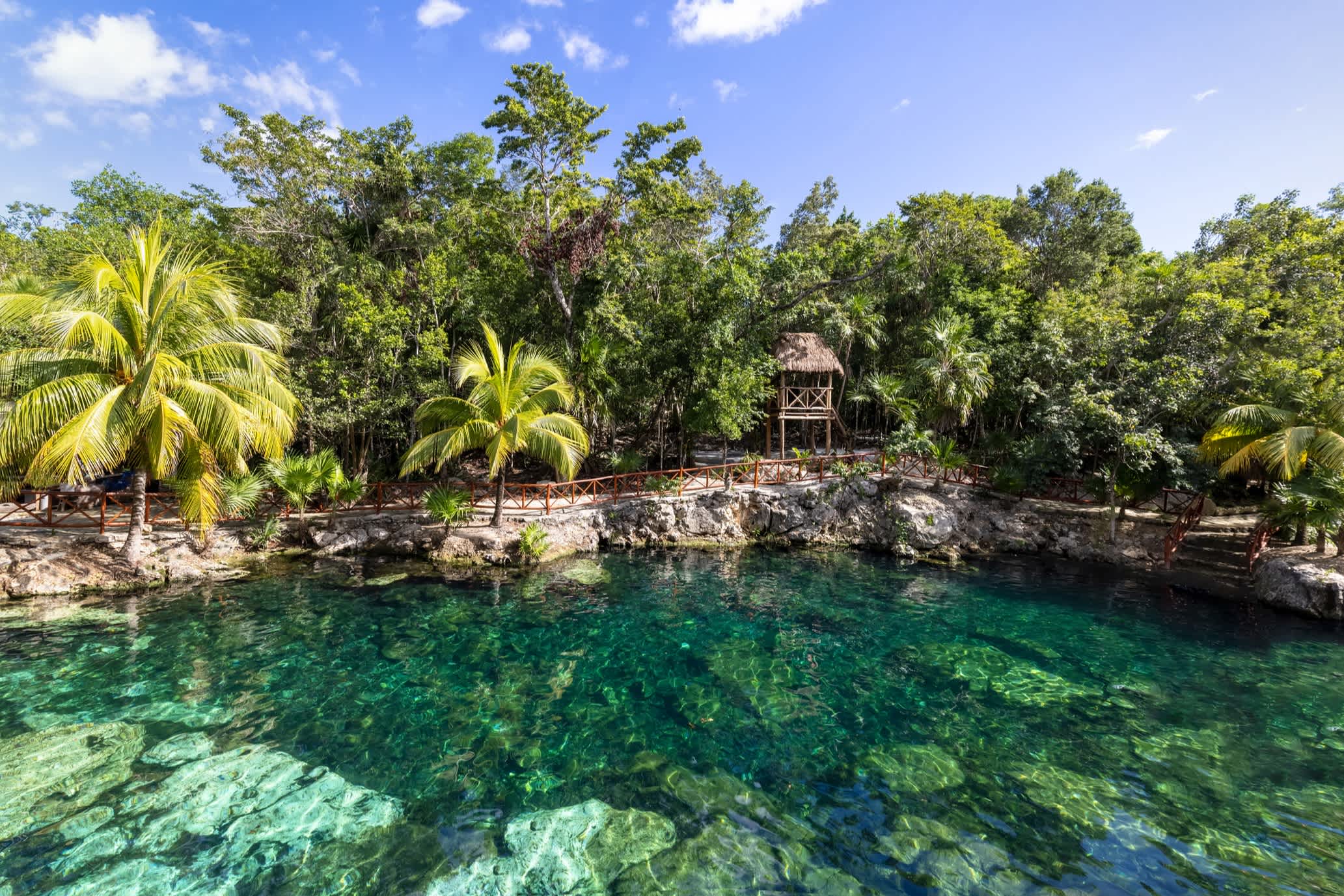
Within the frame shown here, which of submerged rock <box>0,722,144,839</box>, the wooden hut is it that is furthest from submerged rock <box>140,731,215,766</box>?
the wooden hut

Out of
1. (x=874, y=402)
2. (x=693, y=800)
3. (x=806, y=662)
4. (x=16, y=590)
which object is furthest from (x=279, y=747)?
(x=874, y=402)

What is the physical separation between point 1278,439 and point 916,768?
14.2 metres

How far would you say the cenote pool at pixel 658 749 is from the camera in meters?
4.93

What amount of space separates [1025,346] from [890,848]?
66.8ft

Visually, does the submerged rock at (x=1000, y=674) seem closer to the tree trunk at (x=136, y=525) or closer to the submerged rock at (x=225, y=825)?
the submerged rock at (x=225, y=825)

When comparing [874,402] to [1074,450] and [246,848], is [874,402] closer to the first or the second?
[1074,450]

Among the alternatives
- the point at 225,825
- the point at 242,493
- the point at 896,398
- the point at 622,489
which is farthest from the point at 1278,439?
the point at 242,493

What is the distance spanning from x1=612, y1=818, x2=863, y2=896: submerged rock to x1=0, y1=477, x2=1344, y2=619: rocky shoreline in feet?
36.2

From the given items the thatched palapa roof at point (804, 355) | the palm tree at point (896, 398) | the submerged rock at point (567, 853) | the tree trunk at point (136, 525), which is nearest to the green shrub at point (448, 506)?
the tree trunk at point (136, 525)

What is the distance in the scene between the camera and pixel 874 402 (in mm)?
30766

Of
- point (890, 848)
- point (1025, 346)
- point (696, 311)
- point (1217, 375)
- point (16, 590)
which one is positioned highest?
point (696, 311)

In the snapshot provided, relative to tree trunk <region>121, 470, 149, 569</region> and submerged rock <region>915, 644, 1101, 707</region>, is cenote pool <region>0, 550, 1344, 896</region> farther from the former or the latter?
tree trunk <region>121, 470, 149, 569</region>

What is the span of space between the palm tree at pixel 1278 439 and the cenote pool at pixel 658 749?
3.94m

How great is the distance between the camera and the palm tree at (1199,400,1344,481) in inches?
488
